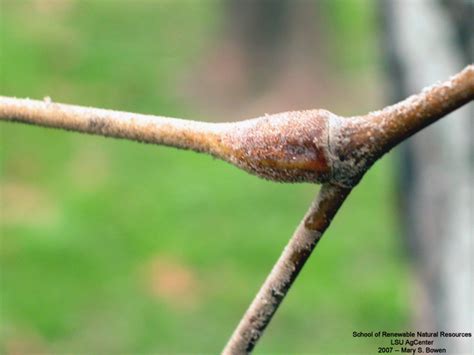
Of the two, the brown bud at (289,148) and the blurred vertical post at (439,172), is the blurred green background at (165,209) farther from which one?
the brown bud at (289,148)

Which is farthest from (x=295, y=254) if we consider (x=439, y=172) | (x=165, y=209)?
(x=165, y=209)

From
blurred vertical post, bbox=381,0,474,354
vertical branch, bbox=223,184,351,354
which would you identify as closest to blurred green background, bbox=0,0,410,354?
blurred vertical post, bbox=381,0,474,354

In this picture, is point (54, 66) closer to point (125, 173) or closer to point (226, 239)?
point (125, 173)

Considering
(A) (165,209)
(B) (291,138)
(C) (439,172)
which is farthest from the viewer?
(A) (165,209)

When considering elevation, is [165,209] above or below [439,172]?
above

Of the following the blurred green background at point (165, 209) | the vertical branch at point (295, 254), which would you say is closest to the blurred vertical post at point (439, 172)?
the vertical branch at point (295, 254)

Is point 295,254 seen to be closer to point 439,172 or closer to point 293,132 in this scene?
point 293,132

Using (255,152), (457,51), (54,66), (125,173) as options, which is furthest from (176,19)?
(255,152)
